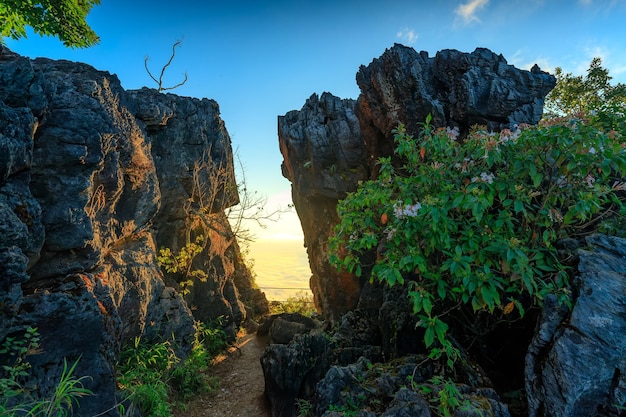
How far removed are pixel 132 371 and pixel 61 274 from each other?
320cm

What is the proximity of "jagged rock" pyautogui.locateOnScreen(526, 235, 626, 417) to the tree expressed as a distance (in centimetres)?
1841

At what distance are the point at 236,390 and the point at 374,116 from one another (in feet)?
37.3

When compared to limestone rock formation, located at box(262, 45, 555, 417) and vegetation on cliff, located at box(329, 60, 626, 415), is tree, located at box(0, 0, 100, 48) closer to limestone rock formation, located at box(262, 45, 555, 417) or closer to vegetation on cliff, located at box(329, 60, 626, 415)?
limestone rock formation, located at box(262, 45, 555, 417)

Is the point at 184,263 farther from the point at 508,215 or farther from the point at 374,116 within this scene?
the point at 508,215

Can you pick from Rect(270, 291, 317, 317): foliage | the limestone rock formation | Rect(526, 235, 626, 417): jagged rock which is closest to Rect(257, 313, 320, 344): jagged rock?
the limestone rock formation

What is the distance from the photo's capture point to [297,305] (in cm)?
Answer: 2088

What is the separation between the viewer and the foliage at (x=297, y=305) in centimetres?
1991

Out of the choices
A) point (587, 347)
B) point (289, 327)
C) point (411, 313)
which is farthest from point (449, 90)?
point (289, 327)

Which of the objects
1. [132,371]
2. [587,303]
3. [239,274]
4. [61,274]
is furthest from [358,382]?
[239,274]

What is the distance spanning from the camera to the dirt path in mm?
8648

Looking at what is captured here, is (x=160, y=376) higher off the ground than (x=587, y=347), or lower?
lower

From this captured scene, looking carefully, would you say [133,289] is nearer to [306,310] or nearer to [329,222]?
[329,222]

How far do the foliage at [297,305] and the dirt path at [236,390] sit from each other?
20.6ft

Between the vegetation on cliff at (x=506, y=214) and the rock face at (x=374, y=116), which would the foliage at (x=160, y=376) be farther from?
the rock face at (x=374, y=116)
